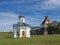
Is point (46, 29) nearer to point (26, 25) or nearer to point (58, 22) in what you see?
point (58, 22)

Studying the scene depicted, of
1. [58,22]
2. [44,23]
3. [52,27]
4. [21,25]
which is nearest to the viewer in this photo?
[21,25]

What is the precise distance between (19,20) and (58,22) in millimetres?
38344

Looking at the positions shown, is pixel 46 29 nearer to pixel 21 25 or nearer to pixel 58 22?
pixel 58 22

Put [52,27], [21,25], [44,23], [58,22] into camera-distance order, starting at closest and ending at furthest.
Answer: [21,25] → [52,27] → [58,22] → [44,23]

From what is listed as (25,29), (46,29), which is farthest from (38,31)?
(25,29)

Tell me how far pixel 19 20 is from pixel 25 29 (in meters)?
2.76

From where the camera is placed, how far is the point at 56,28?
253ft

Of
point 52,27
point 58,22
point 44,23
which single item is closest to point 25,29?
point 52,27

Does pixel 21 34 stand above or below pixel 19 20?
below

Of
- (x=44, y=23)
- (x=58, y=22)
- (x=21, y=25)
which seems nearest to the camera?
(x=21, y=25)

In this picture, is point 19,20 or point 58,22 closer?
point 19,20

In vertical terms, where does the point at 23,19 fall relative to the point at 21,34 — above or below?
above

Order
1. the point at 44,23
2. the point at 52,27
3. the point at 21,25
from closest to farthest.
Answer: the point at 21,25
the point at 52,27
the point at 44,23

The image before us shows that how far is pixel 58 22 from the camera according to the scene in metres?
83.1
